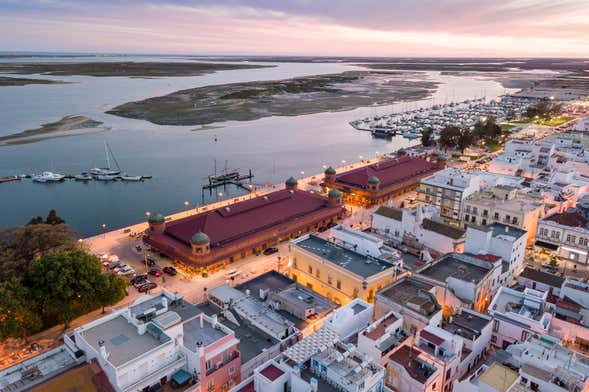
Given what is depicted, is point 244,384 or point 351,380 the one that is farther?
point 244,384

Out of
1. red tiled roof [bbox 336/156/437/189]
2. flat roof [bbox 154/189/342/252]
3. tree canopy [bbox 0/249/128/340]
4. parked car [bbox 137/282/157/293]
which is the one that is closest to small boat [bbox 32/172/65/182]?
flat roof [bbox 154/189/342/252]

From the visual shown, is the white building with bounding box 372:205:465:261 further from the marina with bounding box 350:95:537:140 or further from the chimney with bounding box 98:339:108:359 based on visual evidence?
the marina with bounding box 350:95:537:140

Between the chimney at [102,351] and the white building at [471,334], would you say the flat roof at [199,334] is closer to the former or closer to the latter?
the chimney at [102,351]

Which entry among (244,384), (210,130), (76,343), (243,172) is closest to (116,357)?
(76,343)

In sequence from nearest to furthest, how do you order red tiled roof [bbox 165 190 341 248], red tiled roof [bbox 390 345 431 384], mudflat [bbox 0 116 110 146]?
1. red tiled roof [bbox 390 345 431 384]
2. red tiled roof [bbox 165 190 341 248]
3. mudflat [bbox 0 116 110 146]

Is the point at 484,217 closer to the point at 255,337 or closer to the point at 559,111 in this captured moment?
the point at 255,337

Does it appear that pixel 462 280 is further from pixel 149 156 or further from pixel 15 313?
pixel 149 156
